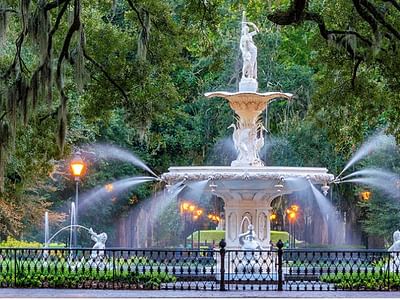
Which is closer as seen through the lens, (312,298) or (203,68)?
(312,298)

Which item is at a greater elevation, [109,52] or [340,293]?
[109,52]

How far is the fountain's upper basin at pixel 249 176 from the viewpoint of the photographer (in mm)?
22422

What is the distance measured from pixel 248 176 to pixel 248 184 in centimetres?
48

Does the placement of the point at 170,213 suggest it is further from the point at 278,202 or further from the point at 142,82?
the point at 142,82

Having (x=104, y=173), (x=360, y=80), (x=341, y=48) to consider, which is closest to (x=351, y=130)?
(x=360, y=80)

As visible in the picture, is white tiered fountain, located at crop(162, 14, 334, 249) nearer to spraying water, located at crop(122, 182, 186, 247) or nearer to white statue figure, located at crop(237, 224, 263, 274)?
white statue figure, located at crop(237, 224, 263, 274)

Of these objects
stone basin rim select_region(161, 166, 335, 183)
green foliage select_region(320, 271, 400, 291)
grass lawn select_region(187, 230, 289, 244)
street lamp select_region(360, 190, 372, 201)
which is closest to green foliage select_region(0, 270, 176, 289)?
stone basin rim select_region(161, 166, 335, 183)

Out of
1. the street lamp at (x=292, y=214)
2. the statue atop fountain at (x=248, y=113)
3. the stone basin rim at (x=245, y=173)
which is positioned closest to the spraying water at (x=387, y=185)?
the street lamp at (x=292, y=214)

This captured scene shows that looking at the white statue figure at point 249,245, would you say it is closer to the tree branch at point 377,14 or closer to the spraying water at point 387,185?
the tree branch at point 377,14

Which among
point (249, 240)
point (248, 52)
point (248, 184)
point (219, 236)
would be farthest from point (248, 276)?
point (219, 236)

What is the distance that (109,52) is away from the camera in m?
20.0

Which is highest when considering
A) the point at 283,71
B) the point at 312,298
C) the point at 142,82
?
the point at 283,71

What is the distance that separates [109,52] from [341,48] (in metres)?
4.96

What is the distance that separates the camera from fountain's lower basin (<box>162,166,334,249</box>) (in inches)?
885
